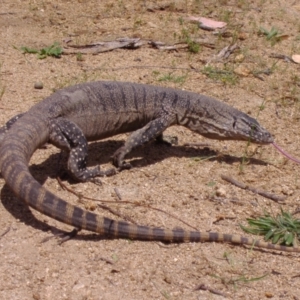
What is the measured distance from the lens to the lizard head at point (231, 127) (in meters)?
6.41

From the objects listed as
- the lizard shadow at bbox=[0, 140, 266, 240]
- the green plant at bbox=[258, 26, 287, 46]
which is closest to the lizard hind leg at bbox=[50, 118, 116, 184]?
the lizard shadow at bbox=[0, 140, 266, 240]

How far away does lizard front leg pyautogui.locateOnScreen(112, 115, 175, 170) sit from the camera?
6.00m

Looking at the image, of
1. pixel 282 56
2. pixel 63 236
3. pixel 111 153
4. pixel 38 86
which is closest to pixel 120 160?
pixel 111 153

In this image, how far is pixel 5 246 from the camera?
181 inches

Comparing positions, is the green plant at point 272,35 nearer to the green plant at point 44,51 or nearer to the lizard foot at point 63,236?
the green plant at point 44,51

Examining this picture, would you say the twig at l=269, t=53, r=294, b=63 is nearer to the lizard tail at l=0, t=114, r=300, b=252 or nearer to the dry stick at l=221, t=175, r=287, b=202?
the dry stick at l=221, t=175, r=287, b=202

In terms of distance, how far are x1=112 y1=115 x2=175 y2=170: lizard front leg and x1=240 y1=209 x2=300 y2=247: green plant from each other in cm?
141

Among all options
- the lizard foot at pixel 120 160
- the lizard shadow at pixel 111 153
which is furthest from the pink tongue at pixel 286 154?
the lizard foot at pixel 120 160

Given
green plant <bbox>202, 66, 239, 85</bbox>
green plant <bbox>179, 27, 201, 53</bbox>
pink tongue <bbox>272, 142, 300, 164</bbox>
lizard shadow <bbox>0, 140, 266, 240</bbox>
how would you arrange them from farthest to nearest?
green plant <bbox>179, 27, 201, 53</bbox>, green plant <bbox>202, 66, 239, 85</bbox>, pink tongue <bbox>272, 142, 300, 164</bbox>, lizard shadow <bbox>0, 140, 266, 240</bbox>

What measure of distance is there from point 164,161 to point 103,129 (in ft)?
2.22

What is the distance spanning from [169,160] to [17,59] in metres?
2.80

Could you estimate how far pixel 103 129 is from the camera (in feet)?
20.1

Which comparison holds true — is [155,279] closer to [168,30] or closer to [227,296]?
[227,296]

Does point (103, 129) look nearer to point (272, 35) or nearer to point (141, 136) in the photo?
point (141, 136)
